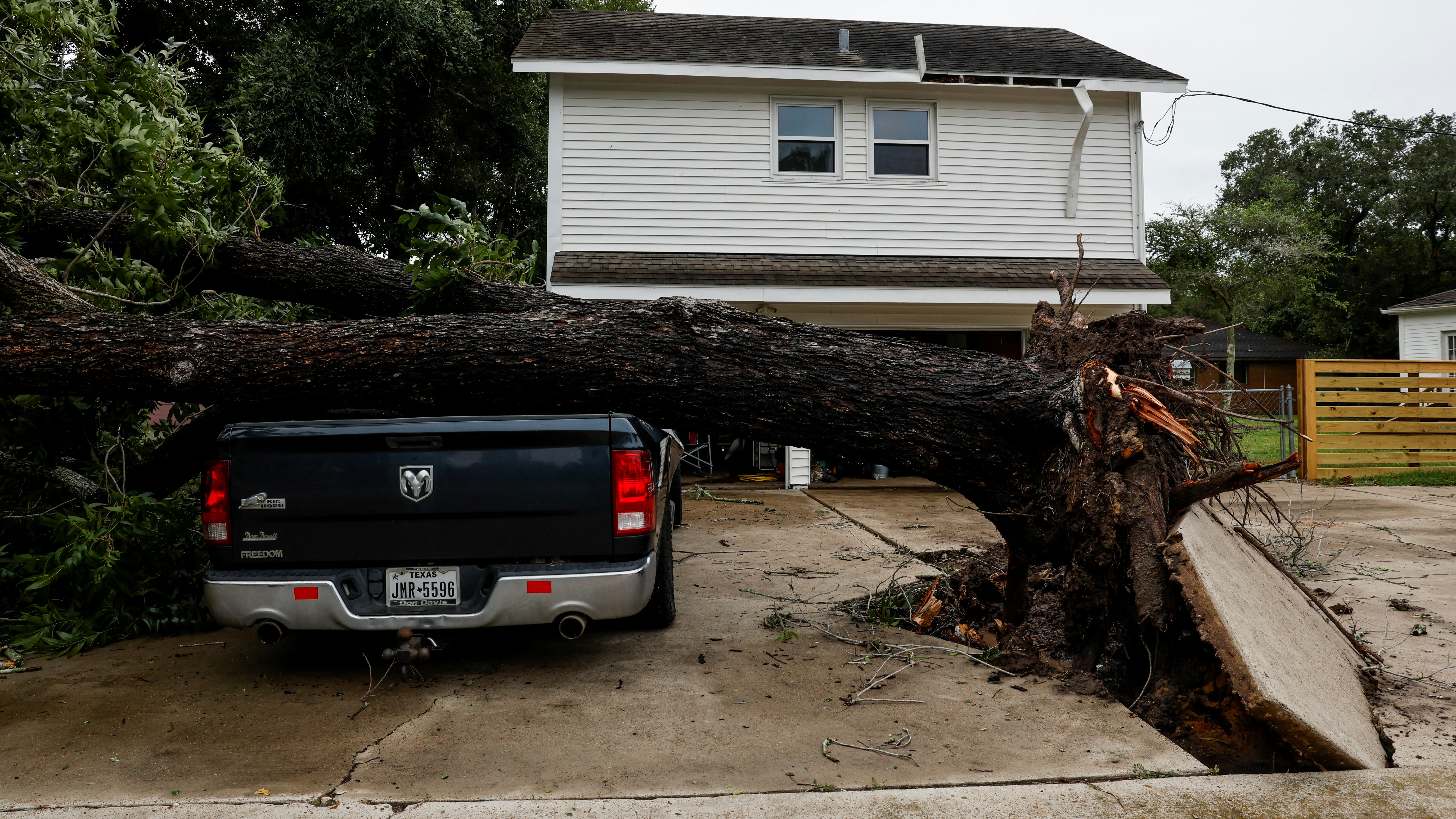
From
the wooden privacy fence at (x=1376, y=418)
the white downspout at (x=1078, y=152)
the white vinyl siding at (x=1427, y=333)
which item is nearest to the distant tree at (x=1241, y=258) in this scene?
the white vinyl siding at (x=1427, y=333)

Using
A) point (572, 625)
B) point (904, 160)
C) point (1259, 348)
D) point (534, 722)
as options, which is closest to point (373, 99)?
point (904, 160)

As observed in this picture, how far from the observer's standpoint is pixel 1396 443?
12109 mm

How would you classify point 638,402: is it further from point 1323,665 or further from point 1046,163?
point 1046,163

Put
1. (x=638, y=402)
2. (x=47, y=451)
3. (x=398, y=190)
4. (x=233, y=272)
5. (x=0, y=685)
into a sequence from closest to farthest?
(x=0, y=685) → (x=638, y=402) → (x=47, y=451) → (x=233, y=272) → (x=398, y=190)

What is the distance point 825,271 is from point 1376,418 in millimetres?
8035

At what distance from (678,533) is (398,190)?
484 inches

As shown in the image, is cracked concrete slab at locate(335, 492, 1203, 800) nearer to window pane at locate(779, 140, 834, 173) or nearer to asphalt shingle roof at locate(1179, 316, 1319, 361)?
window pane at locate(779, 140, 834, 173)

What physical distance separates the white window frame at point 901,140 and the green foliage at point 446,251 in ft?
23.8

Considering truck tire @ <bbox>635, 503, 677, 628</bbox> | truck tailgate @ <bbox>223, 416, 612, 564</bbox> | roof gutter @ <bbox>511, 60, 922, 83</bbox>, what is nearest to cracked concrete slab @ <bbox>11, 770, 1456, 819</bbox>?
truck tailgate @ <bbox>223, 416, 612, 564</bbox>

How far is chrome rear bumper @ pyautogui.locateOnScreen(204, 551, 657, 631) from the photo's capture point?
3576mm

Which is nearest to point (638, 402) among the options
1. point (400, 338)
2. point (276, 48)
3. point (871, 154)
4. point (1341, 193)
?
point (400, 338)

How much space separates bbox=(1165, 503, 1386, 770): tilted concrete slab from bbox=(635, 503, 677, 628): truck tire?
240 cm

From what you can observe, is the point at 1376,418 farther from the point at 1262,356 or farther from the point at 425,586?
the point at 1262,356

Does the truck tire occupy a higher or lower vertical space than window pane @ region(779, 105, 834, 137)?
lower
